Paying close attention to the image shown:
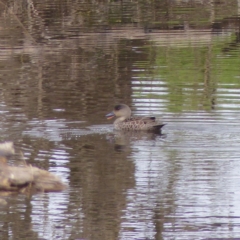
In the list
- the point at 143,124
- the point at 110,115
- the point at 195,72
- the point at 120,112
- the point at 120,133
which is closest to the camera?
the point at 143,124

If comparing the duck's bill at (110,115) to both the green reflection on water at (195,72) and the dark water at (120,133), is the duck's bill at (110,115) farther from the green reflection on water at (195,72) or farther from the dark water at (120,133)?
the green reflection on water at (195,72)

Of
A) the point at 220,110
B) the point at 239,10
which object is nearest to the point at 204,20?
the point at 239,10

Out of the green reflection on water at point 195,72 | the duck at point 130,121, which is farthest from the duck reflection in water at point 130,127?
the green reflection on water at point 195,72

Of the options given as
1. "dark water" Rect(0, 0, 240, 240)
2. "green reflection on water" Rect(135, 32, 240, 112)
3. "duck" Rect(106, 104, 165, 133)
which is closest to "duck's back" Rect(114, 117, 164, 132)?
"duck" Rect(106, 104, 165, 133)

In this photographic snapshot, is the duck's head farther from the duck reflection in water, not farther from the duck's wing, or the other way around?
the duck's wing

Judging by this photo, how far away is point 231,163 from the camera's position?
1077 centimetres

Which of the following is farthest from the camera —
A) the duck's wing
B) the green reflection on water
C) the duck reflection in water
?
the green reflection on water

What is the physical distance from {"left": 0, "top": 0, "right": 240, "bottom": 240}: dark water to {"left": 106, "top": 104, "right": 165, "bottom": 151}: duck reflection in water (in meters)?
0.07

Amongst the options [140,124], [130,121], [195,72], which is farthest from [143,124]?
[195,72]

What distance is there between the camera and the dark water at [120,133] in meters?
8.74

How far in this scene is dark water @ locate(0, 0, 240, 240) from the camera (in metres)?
8.74

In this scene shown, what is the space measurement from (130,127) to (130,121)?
9 cm

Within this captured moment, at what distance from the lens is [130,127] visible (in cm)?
1323

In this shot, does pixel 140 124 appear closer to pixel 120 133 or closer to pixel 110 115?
pixel 120 133
